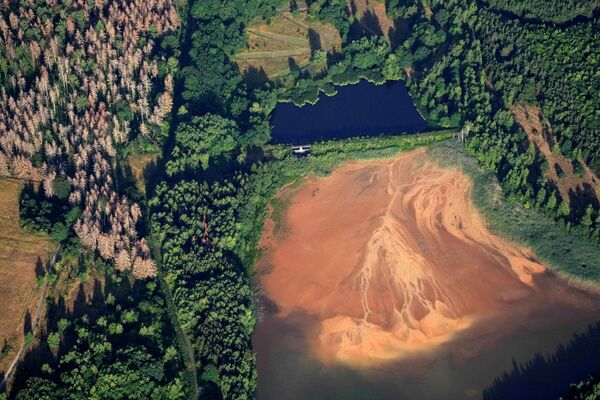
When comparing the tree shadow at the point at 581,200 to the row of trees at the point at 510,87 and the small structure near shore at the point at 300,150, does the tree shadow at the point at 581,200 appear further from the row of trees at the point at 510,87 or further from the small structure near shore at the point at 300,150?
the small structure near shore at the point at 300,150

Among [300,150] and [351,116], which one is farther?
[351,116]

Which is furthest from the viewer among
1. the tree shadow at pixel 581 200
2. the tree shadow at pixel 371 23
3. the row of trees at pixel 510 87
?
the tree shadow at pixel 371 23

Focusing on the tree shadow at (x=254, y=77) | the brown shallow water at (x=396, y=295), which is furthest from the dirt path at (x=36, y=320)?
the tree shadow at (x=254, y=77)

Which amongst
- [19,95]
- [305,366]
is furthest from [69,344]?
[19,95]

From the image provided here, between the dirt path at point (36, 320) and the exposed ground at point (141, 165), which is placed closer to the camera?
the dirt path at point (36, 320)

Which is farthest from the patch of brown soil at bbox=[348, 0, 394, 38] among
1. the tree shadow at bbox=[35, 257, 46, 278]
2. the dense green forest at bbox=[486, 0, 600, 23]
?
the tree shadow at bbox=[35, 257, 46, 278]

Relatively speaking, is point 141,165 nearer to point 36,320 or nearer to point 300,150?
point 300,150

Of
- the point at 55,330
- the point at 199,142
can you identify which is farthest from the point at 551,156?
the point at 55,330
